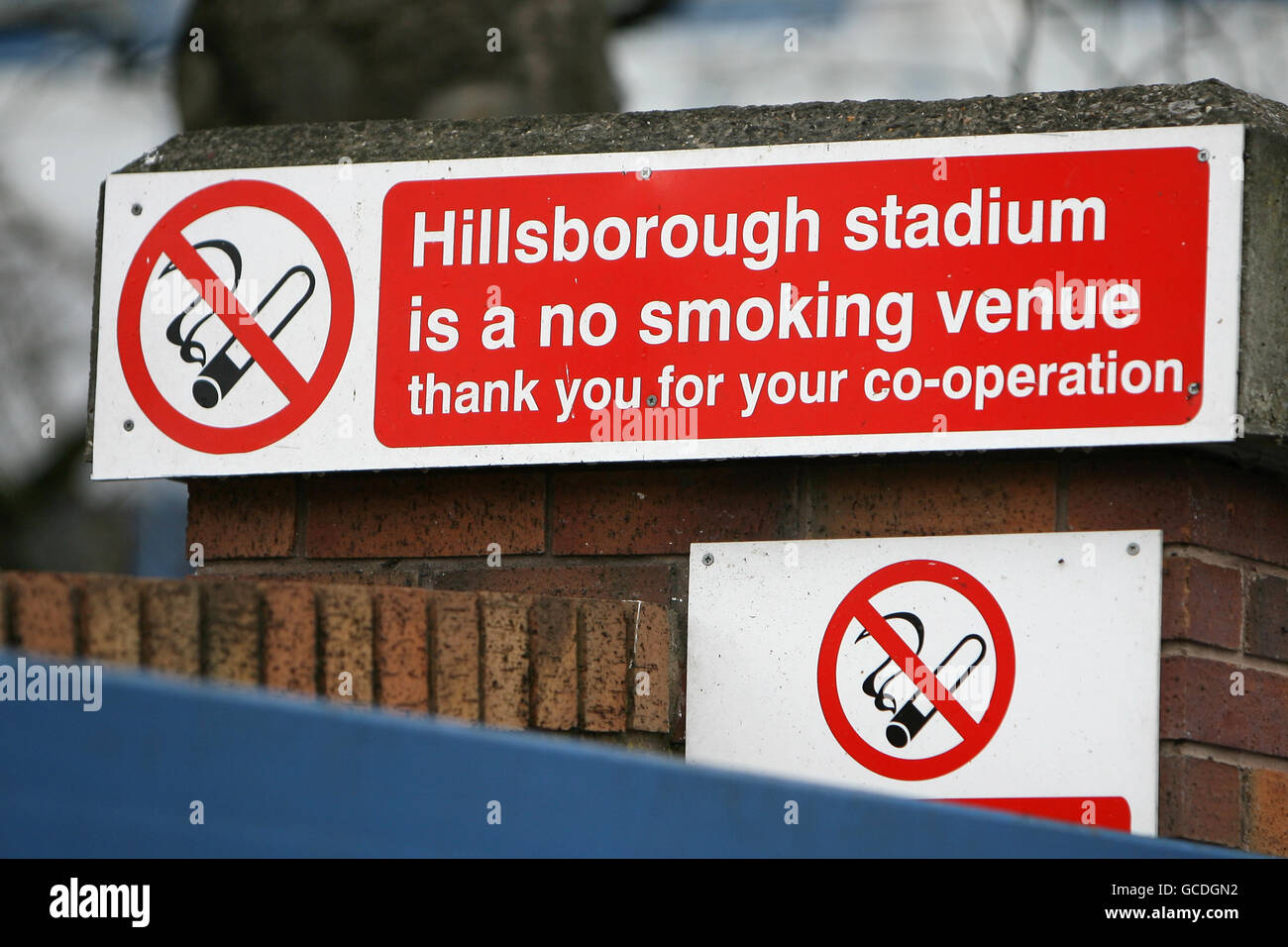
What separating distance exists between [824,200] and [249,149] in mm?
943

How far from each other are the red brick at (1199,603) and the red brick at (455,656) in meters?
0.97

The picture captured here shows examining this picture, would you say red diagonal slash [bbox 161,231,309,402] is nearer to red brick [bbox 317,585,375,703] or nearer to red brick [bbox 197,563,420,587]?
red brick [bbox 197,563,420,587]

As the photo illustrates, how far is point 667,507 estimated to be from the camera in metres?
2.65

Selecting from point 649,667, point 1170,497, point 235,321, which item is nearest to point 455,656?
point 649,667

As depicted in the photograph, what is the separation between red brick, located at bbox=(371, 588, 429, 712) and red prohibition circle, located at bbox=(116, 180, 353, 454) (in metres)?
0.66

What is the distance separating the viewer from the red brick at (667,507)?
262 cm

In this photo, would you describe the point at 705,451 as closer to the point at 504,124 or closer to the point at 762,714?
the point at 762,714

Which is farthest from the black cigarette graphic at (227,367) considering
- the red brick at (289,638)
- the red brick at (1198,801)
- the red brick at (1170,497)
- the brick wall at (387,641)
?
the red brick at (1198,801)

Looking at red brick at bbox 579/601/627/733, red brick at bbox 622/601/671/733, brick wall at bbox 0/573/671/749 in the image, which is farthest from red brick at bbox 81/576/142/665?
red brick at bbox 622/601/671/733

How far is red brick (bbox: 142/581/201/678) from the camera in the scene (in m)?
1.79

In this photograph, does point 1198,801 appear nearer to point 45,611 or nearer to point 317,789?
point 317,789

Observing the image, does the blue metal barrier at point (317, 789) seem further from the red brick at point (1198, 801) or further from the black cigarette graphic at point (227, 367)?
the black cigarette graphic at point (227, 367)

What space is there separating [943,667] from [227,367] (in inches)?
46.7

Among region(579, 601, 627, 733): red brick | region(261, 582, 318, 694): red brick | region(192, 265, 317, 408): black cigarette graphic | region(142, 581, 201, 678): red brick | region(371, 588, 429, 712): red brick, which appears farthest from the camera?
region(192, 265, 317, 408): black cigarette graphic
